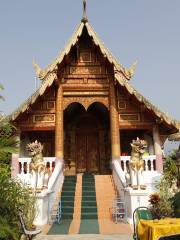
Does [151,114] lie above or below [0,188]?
above

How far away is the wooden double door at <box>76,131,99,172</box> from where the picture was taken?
13953 mm

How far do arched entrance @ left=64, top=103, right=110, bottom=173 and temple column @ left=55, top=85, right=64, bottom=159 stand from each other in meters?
1.71

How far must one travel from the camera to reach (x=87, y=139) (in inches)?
559

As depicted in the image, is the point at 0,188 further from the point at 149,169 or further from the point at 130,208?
the point at 149,169

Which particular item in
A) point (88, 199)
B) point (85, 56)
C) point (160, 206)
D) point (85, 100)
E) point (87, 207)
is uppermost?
point (85, 56)

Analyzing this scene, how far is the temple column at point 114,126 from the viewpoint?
1175 centimetres

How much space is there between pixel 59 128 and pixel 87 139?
8.44 ft

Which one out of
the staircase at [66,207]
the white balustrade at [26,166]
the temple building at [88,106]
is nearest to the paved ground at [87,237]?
the staircase at [66,207]

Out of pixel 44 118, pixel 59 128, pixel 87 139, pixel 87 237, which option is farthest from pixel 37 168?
pixel 87 139

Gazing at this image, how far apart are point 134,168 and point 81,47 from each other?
576cm

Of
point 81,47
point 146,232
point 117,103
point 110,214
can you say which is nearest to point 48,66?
point 81,47

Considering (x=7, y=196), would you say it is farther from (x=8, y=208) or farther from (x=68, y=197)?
(x=68, y=197)

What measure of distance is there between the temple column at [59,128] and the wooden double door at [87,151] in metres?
2.32

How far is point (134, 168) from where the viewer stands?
930 centimetres
